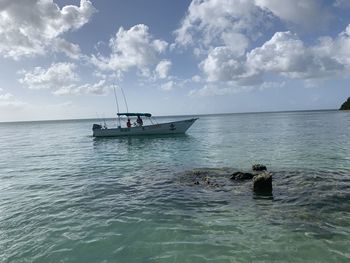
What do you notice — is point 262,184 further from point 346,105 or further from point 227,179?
point 346,105

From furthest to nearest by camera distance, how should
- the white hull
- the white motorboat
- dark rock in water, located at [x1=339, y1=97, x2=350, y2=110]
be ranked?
dark rock in water, located at [x1=339, y1=97, x2=350, y2=110] < the white hull < the white motorboat

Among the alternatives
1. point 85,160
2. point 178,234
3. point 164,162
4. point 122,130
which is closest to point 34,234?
point 178,234

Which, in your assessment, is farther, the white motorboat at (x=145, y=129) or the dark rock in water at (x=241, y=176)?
the white motorboat at (x=145, y=129)

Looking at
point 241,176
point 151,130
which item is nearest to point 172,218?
point 241,176

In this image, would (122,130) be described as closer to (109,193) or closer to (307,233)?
(109,193)

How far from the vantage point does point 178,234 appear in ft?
32.2

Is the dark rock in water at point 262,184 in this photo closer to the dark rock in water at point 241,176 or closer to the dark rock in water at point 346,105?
the dark rock in water at point 241,176

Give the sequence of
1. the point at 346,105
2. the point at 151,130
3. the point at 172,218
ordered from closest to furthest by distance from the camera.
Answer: the point at 172,218 → the point at 151,130 → the point at 346,105

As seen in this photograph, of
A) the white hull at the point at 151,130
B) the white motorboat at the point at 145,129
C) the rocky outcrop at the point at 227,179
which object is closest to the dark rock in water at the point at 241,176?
the rocky outcrop at the point at 227,179

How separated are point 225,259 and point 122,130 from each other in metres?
42.5

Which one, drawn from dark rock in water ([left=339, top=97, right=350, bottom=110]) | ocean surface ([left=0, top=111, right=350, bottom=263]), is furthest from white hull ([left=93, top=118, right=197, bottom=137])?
dark rock in water ([left=339, top=97, right=350, bottom=110])

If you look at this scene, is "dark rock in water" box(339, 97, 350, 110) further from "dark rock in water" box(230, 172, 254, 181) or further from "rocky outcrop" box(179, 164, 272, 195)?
"dark rock in water" box(230, 172, 254, 181)

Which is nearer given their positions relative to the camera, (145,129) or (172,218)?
(172,218)

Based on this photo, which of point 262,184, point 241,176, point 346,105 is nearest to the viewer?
point 262,184
